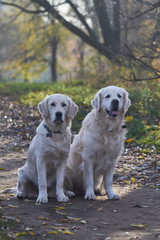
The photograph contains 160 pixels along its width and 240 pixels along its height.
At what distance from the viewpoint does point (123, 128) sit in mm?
5984

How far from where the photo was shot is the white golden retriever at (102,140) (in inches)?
224

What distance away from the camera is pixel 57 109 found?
17.8 feet

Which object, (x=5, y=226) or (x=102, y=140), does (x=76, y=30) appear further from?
(x=5, y=226)

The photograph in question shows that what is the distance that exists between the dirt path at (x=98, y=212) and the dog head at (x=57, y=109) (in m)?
1.11

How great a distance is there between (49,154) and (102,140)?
0.82m

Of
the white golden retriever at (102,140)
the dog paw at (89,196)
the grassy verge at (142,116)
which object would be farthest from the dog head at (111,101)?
the grassy verge at (142,116)

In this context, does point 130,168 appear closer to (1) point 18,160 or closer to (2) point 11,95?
(1) point 18,160

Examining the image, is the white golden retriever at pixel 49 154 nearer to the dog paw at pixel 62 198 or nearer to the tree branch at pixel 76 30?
the dog paw at pixel 62 198

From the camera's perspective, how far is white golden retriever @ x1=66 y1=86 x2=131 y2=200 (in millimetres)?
5699

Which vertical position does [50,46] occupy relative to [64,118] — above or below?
above

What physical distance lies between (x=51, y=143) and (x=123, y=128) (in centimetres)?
122

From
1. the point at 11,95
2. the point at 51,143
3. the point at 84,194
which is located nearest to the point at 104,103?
the point at 51,143

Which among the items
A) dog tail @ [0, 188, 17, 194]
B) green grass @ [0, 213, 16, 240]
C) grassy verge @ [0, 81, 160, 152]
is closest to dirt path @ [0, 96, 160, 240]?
green grass @ [0, 213, 16, 240]

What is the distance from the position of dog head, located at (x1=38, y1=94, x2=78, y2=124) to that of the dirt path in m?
1.11
